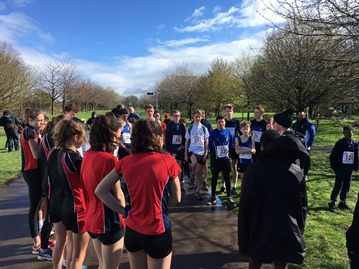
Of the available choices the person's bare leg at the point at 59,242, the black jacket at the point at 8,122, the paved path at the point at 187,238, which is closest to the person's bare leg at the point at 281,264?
the paved path at the point at 187,238

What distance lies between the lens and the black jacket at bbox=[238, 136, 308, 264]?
180 centimetres

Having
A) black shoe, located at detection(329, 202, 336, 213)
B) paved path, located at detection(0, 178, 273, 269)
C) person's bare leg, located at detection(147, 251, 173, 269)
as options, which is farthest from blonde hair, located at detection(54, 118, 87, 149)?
black shoe, located at detection(329, 202, 336, 213)

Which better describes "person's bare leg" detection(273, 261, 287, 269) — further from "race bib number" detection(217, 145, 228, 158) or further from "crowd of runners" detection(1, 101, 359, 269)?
"race bib number" detection(217, 145, 228, 158)

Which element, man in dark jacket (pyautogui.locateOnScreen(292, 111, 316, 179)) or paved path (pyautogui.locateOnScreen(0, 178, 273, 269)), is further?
man in dark jacket (pyautogui.locateOnScreen(292, 111, 316, 179))

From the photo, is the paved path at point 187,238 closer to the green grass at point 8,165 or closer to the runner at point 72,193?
the runner at point 72,193

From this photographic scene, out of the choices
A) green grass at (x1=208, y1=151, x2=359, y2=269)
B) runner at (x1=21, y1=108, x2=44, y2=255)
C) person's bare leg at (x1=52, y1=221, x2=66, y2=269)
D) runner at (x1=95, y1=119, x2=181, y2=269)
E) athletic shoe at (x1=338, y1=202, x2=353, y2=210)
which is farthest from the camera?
athletic shoe at (x1=338, y1=202, x2=353, y2=210)

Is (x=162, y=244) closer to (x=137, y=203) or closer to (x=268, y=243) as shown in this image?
(x=137, y=203)

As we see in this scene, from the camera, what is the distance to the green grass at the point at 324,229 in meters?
2.98

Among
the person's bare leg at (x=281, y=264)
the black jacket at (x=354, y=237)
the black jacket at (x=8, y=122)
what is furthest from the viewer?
the black jacket at (x=8, y=122)

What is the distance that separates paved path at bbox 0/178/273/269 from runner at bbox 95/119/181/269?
1.49 metres

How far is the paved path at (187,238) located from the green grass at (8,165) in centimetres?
241

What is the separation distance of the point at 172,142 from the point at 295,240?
474 cm

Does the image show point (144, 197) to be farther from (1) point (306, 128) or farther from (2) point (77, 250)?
(1) point (306, 128)

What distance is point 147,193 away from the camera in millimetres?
1643
